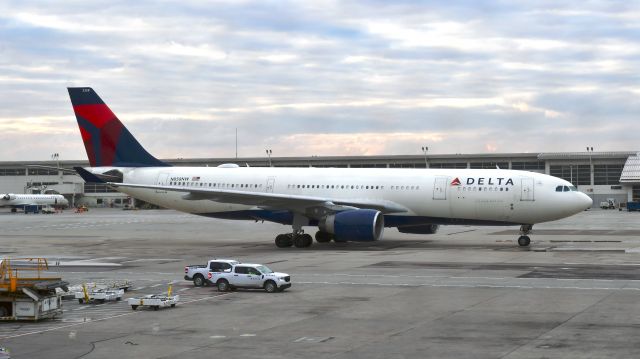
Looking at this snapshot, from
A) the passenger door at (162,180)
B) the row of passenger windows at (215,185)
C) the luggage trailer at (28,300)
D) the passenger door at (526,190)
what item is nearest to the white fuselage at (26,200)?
the passenger door at (162,180)

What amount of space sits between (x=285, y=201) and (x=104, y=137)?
1653cm

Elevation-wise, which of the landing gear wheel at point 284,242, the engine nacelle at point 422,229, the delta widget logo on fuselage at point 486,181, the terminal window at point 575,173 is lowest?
the landing gear wheel at point 284,242

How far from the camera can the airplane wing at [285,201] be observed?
52.3 m

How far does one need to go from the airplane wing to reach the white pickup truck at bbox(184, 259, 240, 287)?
16.8 metres

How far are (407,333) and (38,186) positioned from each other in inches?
5968

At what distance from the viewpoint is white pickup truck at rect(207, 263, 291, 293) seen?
107 ft

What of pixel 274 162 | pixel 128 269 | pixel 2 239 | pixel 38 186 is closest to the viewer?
pixel 128 269

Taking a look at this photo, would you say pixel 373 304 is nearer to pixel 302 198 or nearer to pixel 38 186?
pixel 302 198

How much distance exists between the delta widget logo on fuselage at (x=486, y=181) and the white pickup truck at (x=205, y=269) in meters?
21.8

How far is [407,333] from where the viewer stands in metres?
23.4

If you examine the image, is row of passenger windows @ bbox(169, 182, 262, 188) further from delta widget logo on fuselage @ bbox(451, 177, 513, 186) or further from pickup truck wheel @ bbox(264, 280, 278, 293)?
pickup truck wheel @ bbox(264, 280, 278, 293)

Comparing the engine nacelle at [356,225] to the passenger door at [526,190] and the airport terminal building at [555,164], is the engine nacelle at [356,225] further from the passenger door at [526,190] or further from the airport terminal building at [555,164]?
the airport terminal building at [555,164]

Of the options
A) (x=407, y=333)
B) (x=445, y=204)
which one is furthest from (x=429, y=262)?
(x=407, y=333)

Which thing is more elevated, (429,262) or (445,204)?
(445,204)
